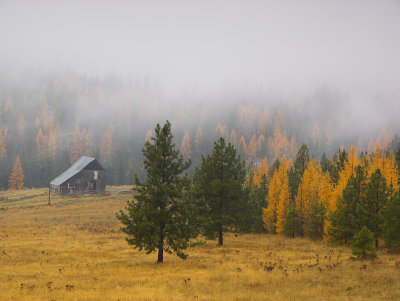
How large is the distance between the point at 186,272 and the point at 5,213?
207 feet

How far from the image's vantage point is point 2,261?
88.1 ft

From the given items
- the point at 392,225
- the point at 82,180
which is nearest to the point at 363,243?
the point at 392,225

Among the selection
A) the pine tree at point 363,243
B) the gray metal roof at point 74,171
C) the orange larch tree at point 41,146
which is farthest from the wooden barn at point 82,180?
the pine tree at point 363,243

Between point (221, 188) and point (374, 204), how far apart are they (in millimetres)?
14158

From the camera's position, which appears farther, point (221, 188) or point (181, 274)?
point (221, 188)

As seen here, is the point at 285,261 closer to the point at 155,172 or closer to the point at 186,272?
the point at 186,272

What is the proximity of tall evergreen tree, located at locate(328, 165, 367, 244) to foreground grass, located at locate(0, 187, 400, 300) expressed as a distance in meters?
2.31

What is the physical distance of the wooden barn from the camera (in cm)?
9725

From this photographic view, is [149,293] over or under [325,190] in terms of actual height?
under

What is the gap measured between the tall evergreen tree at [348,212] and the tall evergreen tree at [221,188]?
9660mm

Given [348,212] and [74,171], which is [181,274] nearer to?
[348,212]

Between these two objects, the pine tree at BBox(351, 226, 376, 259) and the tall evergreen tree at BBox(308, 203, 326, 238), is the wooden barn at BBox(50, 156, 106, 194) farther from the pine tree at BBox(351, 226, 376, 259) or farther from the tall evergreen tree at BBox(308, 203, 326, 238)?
the pine tree at BBox(351, 226, 376, 259)

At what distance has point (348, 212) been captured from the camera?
32.6m

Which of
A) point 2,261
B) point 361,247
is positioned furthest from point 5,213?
point 361,247
